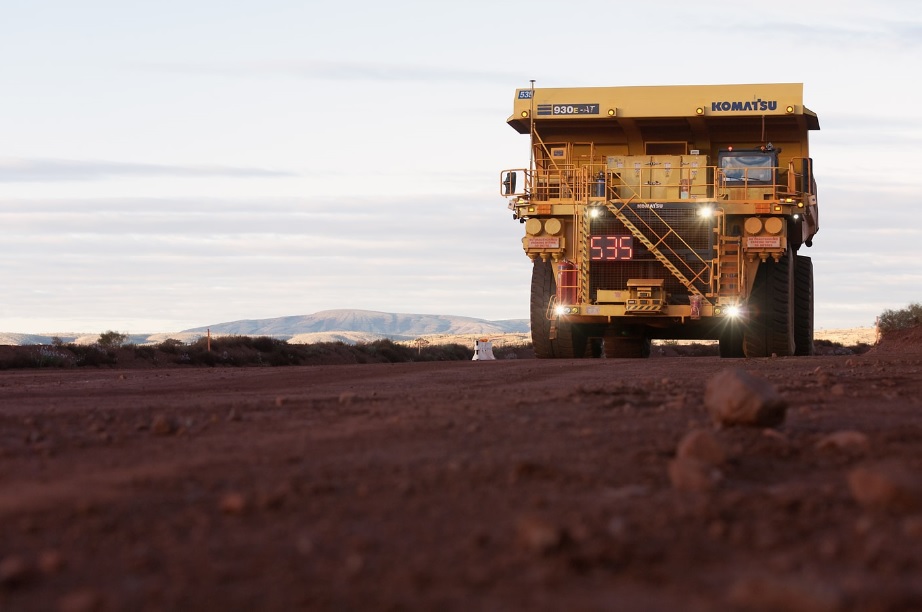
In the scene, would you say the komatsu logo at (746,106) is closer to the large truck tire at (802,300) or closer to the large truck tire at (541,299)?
the large truck tire at (802,300)

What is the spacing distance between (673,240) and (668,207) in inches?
23.2

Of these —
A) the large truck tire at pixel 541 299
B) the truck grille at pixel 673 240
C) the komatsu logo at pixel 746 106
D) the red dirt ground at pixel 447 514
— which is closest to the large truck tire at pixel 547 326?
the large truck tire at pixel 541 299

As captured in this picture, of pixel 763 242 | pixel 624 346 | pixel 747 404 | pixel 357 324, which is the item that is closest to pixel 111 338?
pixel 624 346

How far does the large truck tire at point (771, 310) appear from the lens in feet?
71.8

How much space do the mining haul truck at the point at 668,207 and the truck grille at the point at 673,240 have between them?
0.07ft

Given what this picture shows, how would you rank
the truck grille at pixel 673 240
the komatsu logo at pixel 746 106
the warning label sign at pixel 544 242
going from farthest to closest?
1. the warning label sign at pixel 544 242
2. the komatsu logo at pixel 746 106
3. the truck grille at pixel 673 240

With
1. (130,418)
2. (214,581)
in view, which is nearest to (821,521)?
(214,581)

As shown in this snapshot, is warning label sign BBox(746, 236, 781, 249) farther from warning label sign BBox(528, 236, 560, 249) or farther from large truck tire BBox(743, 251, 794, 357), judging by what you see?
warning label sign BBox(528, 236, 560, 249)

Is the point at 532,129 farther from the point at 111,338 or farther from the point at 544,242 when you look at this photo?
the point at 111,338

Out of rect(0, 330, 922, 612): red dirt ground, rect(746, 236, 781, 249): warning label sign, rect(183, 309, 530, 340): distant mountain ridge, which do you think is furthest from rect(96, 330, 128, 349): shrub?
rect(183, 309, 530, 340): distant mountain ridge

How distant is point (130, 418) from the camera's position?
27.0ft

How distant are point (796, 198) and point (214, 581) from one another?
19.3 m

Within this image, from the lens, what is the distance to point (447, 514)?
15.2 feet

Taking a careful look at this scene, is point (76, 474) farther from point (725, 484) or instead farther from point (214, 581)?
point (725, 484)
